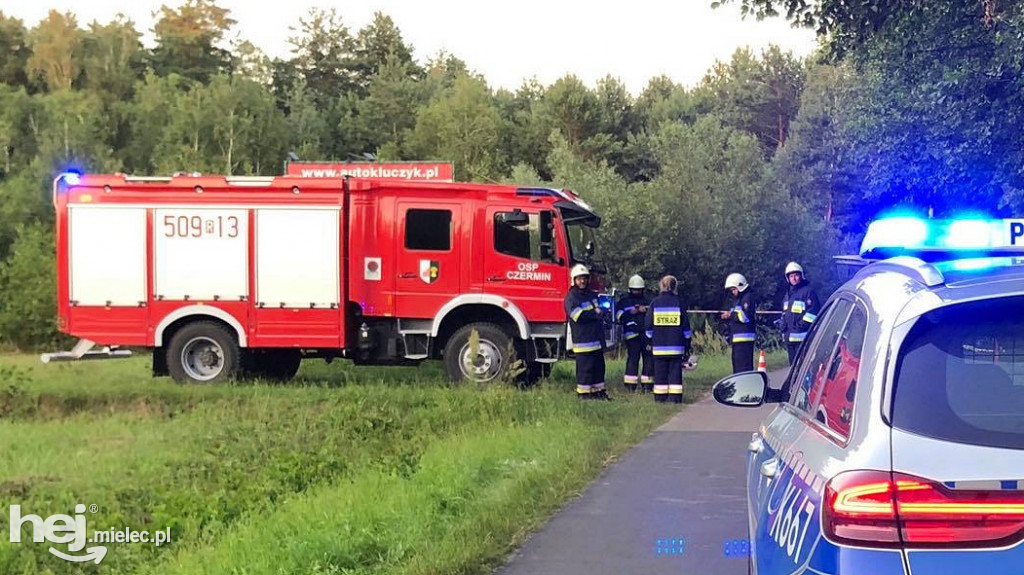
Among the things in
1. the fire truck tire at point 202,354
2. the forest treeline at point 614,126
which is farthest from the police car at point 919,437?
the fire truck tire at point 202,354

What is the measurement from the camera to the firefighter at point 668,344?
13.1m

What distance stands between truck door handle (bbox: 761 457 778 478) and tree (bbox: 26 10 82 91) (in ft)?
198

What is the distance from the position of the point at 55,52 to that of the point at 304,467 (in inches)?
2232

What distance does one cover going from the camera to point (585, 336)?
12766mm

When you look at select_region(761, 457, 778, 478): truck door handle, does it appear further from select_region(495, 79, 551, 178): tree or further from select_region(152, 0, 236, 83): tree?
select_region(152, 0, 236, 83): tree

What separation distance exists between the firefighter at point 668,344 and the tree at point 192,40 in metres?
53.0

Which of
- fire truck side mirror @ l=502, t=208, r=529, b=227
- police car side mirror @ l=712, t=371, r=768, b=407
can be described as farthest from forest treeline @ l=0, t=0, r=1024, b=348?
fire truck side mirror @ l=502, t=208, r=529, b=227

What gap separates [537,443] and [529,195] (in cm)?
588

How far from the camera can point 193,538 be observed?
24.2ft

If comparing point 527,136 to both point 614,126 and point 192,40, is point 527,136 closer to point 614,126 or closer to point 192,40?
point 614,126

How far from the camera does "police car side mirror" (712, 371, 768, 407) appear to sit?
15.0ft

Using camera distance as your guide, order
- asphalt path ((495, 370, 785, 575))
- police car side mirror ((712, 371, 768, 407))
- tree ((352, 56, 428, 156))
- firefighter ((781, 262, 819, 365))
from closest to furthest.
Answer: police car side mirror ((712, 371, 768, 407)), asphalt path ((495, 370, 785, 575)), firefighter ((781, 262, 819, 365)), tree ((352, 56, 428, 156))

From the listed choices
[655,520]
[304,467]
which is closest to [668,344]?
[304,467]

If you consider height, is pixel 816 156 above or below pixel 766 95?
below
